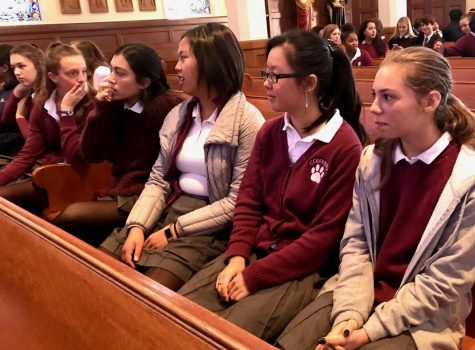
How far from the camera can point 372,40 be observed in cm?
698

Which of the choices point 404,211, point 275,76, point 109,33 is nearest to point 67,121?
point 275,76

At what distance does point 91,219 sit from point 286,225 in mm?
1001

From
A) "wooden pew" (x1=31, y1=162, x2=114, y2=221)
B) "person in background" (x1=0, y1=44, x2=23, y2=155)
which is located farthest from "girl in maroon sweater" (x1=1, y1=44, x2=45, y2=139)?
"wooden pew" (x1=31, y1=162, x2=114, y2=221)

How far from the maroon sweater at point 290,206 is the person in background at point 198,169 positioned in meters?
0.16

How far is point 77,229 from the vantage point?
2.22m

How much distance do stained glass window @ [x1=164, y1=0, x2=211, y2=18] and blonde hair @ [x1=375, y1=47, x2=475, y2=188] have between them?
331 inches

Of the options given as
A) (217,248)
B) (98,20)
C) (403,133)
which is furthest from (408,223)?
(98,20)

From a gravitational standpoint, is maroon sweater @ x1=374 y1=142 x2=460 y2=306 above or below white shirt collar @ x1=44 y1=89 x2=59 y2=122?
below

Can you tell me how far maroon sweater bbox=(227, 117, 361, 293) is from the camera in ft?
5.04

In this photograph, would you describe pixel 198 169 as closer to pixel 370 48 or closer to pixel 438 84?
pixel 438 84

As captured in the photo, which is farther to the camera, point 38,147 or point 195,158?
point 38,147

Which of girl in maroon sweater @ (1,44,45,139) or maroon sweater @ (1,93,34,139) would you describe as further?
maroon sweater @ (1,93,34,139)

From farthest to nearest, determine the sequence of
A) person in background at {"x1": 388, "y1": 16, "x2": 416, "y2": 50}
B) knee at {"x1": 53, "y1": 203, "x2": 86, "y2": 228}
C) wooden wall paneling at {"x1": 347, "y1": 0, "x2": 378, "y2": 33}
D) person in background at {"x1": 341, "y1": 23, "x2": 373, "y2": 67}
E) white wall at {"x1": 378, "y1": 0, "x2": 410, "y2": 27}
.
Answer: wooden wall paneling at {"x1": 347, "y1": 0, "x2": 378, "y2": 33} → white wall at {"x1": 378, "y1": 0, "x2": 410, "y2": 27} → person in background at {"x1": 388, "y1": 16, "x2": 416, "y2": 50} → person in background at {"x1": 341, "y1": 23, "x2": 373, "y2": 67} → knee at {"x1": 53, "y1": 203, "x2": 86, "y2": 228}

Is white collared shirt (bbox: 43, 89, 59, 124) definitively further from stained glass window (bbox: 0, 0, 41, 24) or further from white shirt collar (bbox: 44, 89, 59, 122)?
stained glass window (bbox: 0, 0, 41, 24)
